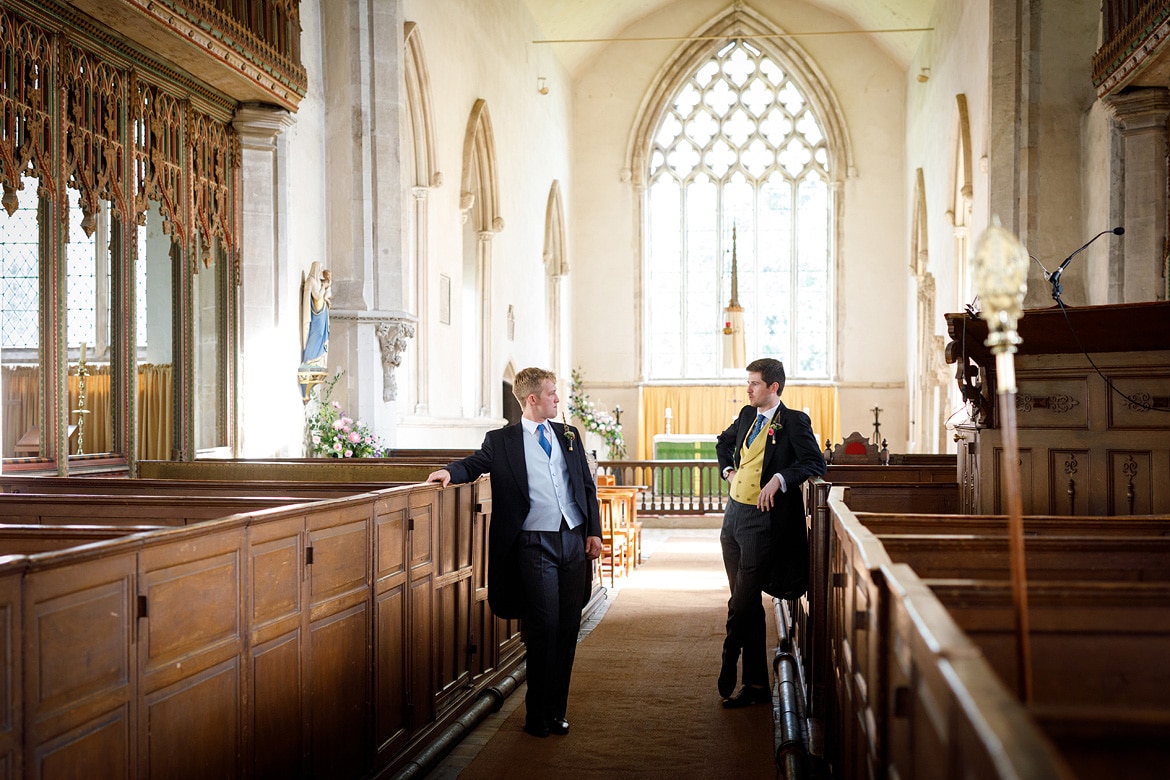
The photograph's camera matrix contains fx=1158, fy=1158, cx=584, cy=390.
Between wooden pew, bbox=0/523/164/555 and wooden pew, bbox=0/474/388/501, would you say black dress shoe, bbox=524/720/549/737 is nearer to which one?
wooden pew, bbox=0/474/388/501

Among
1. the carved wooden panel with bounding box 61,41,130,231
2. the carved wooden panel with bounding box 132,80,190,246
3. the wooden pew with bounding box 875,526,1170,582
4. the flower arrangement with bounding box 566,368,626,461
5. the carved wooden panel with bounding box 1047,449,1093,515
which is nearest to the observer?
the wooden pew with bounding box 875,526,1170,582

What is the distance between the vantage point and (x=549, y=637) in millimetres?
4340

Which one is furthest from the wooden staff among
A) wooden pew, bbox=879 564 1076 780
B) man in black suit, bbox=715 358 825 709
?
man in black suit, bbox=715 358 825 709

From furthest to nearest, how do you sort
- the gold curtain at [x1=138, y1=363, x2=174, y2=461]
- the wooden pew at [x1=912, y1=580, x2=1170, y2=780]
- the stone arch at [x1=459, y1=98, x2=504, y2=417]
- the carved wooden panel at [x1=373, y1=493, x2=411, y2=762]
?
the stone arch at [x1=459, y1=98, x2=504, y2=417] → the gold curtain at [x1=138, y1=363, x2=174, y2=461] → the carved wooden panel at [x1=373, y1=493, x2=411, y2=762] → the wooden pew at [x1=912, y1=580, x2=1170, y2=780]

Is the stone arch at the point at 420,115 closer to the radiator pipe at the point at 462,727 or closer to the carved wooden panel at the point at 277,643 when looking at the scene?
the radiator pipe at the point at 462,727

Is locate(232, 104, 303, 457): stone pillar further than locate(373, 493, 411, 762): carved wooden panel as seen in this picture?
Yes

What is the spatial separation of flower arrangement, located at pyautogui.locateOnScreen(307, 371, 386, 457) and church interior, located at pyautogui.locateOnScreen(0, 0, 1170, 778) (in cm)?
6

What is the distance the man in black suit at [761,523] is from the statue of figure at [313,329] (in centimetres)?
457

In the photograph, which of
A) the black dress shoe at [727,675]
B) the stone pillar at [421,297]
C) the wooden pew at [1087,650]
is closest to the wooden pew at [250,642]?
the black dress shoe at [727,675]

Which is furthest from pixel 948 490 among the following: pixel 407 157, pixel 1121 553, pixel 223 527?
pixel 407 157

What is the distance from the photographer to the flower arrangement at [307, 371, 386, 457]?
8.73 metres

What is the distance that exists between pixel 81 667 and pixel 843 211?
1800 cm

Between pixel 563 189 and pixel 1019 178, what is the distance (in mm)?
10085

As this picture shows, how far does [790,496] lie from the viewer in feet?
15.8
